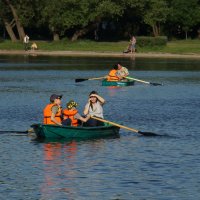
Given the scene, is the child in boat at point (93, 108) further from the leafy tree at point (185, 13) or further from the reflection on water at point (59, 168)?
the leafy tree at point (185, 13)

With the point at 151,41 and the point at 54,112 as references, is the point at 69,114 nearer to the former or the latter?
the point at 54,112

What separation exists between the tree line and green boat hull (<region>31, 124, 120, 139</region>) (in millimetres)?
72221

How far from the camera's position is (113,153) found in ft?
107

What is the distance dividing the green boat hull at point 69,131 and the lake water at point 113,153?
28cm

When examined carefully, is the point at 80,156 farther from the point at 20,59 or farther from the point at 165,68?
the point at 20,59

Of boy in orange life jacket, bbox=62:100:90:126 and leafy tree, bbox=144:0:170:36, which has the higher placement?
leafy tree, bbox=144:0:170:36

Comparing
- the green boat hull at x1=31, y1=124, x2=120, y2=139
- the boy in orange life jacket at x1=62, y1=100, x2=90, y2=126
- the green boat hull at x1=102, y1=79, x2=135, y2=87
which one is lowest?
the green boat hull at x1=102, y1=79, x2=135, y2=87

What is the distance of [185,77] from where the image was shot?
2901 inches

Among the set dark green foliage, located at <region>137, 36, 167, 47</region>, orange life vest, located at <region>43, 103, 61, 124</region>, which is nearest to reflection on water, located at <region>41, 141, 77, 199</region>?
orange life vest, located at <region>43, 103, 61, 124</region>

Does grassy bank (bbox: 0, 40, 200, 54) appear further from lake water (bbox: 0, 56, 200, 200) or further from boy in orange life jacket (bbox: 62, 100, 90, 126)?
boy in orange life jacket (bbox: 62, 100, 90, 126)

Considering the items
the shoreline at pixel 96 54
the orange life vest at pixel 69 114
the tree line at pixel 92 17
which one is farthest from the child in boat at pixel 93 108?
the tree line at pixel 92 17

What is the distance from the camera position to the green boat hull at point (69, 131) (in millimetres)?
34094

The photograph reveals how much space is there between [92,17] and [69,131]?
74978mm

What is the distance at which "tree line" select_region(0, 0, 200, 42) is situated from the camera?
109375 mm
